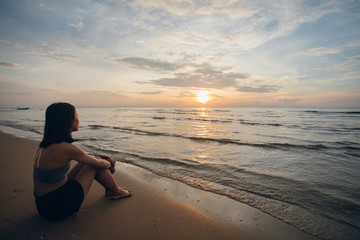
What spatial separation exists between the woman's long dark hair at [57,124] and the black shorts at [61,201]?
79cm

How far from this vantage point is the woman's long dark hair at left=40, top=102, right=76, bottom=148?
2.62 m

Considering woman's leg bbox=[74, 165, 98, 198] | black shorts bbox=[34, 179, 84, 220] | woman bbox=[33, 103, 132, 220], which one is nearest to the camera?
woman bbox=[33, 103, 132, 220]

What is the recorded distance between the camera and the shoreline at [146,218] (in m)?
2.69

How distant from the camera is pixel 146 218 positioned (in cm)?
314

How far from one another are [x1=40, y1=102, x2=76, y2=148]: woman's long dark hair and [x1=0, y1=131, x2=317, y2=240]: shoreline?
1367 millimetres

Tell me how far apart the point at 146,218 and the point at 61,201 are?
4.68ft

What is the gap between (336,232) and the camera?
308cm

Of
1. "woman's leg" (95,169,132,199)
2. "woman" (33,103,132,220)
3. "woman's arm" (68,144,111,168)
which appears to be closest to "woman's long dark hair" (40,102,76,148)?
"woman" (33,103,132,220)

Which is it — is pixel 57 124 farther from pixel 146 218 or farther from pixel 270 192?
pixel 270 192

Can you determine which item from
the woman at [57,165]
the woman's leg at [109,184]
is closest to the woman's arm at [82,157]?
the woman at [57,165]

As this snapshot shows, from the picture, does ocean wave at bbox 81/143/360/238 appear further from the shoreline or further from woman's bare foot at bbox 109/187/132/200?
woman's bare foot at bbox 109/187/132/200

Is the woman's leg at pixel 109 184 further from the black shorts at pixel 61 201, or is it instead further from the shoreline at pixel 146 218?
the black shorts at pixel 61 201

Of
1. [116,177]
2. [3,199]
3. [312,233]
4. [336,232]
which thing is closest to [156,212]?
[116,177]

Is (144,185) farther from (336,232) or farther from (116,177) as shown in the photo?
(336,232)
